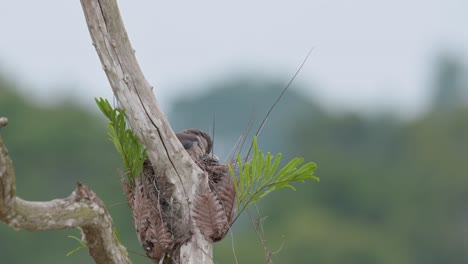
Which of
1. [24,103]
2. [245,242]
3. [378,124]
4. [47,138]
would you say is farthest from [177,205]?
[378,124]

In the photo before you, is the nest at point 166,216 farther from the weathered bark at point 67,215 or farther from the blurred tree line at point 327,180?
the blurred tree line at point 327,180

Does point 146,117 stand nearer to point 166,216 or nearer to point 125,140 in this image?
point 125,140

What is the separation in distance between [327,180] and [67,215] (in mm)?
62401

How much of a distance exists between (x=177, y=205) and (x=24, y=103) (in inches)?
2469

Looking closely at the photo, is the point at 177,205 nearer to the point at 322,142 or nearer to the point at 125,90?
the point at 125,90

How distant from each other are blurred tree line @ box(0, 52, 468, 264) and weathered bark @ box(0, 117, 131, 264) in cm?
3748

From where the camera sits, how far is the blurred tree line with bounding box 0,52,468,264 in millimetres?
52594

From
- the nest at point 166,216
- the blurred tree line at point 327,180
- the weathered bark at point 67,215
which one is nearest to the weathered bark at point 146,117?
the nest at point 166,216

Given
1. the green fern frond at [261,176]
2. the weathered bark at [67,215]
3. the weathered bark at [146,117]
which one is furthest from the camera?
the green fern frond at [261,176]

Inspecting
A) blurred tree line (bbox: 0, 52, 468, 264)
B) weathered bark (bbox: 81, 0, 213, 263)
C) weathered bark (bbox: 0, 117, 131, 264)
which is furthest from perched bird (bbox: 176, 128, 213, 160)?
blurred tree line (bbox: 0, 52, 468, 264)

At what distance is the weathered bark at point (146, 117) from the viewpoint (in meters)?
5.17

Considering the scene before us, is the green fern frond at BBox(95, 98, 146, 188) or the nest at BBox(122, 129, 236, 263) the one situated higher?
the green fern frond at BBox(95, 98, 146, 188)

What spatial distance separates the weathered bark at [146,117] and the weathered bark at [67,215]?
36 cm

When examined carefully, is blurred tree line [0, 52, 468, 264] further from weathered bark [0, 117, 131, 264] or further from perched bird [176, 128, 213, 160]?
weathered bark [0, 117, 131, 264]
